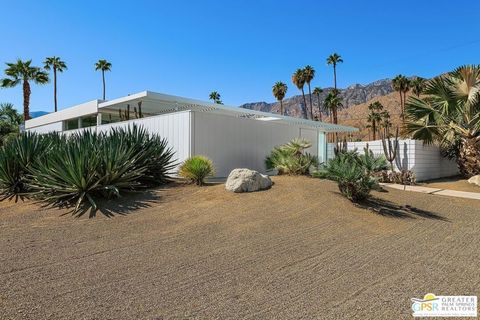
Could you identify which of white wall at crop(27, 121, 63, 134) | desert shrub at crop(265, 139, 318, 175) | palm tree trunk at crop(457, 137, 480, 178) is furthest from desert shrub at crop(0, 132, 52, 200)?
palm tree trunk at crop(457, 137, 480, 178)

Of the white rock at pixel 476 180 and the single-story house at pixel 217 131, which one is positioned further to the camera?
the white rock at pixel 476 180

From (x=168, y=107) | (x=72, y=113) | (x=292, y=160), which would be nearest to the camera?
A: (x=292, y=160)

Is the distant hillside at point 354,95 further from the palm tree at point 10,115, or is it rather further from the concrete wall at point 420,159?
the concrete wall at point 420,159

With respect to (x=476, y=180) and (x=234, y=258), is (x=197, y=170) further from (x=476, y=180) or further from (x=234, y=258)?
(x=476, y=180)

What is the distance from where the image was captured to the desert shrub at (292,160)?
37.2 ft

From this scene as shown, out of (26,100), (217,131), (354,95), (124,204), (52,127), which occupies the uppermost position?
(354,95)

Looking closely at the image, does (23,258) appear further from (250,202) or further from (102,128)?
(102,128)

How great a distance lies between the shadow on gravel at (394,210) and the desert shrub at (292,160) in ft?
10.7

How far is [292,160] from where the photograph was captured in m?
11.4

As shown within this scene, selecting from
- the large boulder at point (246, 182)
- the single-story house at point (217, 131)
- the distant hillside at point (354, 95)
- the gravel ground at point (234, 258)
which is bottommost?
the gravel ground at point (234, 258)

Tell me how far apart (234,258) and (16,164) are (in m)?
8.29

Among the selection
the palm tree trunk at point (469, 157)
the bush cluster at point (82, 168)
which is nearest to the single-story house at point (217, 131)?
the bush cluster at point (82, 168)

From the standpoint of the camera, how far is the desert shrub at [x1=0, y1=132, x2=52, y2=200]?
9477 mm

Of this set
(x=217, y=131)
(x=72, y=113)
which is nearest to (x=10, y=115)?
(x=72, y=113)
